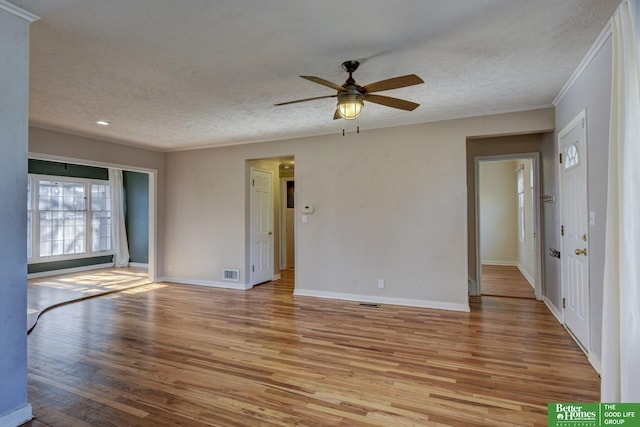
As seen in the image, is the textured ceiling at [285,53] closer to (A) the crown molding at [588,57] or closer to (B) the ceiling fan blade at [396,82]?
(A) the crown molding at [588,57]

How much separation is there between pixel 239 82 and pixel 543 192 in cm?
440

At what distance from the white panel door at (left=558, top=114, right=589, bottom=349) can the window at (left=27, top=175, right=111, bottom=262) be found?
924cm

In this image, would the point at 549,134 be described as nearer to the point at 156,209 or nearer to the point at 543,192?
the point at 543,192

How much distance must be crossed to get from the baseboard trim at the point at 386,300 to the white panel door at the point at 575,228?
124 cm

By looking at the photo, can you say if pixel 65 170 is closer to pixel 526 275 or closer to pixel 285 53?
pixel 285 53

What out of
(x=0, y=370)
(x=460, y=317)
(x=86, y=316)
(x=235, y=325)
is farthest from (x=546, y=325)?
(x=86, y=316)

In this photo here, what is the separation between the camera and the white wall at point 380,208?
176 inches

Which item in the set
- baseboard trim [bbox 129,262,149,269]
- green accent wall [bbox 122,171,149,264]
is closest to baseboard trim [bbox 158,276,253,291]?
baseboard trim [bbox 129,262,149,269]

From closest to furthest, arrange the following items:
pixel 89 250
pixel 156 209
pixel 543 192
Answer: pixel 543 192 < pixel 156 209 < pixel 89 250

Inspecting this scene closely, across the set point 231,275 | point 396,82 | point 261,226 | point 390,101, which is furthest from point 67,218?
point 396,82

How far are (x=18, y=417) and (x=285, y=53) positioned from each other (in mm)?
3054

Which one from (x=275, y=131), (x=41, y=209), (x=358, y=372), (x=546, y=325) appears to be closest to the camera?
(x=358, y=372)

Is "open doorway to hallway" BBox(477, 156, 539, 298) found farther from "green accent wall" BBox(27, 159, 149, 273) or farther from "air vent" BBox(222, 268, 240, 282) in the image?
"green accent wall" BBox(27, 159, 149, 273)

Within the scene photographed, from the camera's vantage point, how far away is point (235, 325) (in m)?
3.96
